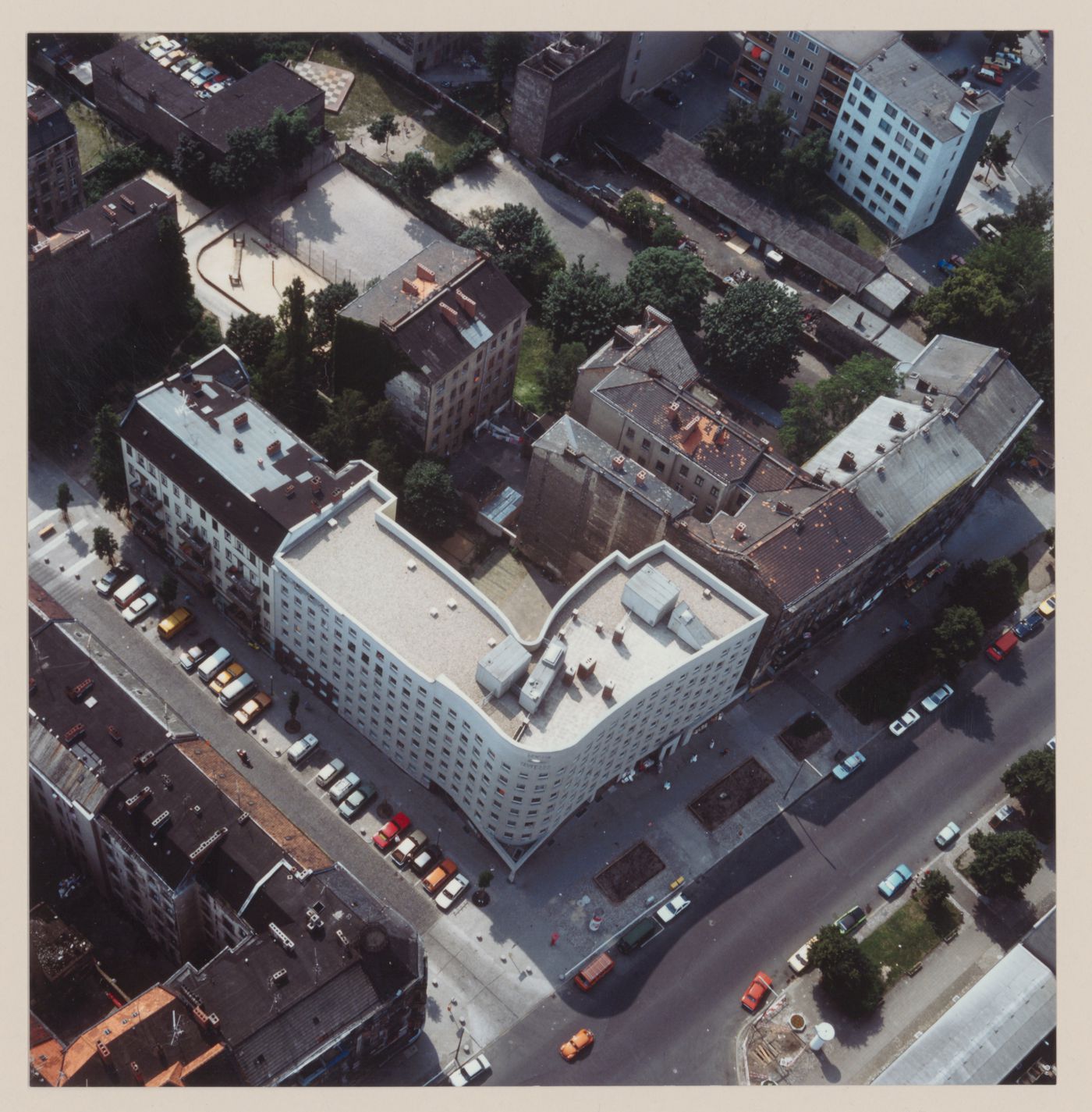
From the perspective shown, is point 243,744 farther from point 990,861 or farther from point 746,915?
point 990,861

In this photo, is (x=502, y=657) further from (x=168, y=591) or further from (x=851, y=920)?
(x=851, y=920)

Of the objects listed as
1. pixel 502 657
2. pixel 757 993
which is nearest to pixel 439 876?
pixel 502 657

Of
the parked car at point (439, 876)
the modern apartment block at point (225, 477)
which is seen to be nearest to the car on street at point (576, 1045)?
the parked car at point (439, 876)

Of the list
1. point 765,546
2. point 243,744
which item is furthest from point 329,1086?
point 765,546

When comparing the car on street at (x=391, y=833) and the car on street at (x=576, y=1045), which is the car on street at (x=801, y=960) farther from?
the car on street at (x=391, y=833)

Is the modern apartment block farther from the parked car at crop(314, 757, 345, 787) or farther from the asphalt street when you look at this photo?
the asphalt street

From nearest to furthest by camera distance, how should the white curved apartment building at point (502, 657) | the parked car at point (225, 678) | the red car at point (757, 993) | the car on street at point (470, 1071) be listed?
the white curved apartment building at point (502, 657) < the car on street at point (470, 1071) < the red car at point (757, 993) < the parked car at point (225, 678)

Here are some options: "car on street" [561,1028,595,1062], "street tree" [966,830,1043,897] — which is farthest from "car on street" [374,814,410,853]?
"street tree" [966,830,1043,897]
